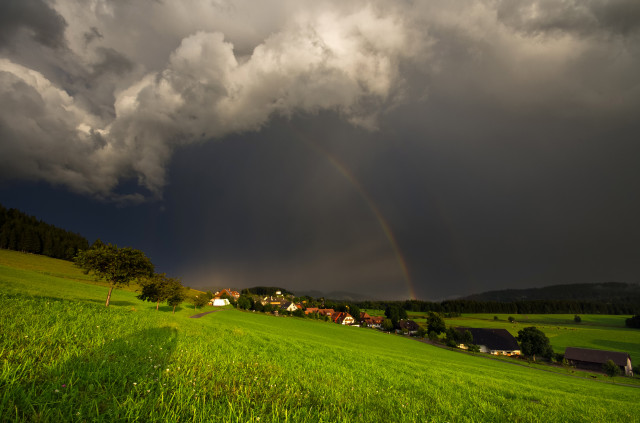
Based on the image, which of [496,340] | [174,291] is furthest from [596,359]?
[174,291]

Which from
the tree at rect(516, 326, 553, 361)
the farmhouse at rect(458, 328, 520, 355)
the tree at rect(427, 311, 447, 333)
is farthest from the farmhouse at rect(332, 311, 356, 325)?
the tree at rect(516, 326, 553, 361)

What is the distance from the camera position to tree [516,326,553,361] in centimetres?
8169

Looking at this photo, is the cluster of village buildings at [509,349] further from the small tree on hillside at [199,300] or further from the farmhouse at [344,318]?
the small tree on hillside at [199,300]

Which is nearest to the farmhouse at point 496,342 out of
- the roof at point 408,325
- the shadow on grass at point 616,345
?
the roof at point 408,325

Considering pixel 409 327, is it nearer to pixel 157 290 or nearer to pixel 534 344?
pixel 534 344

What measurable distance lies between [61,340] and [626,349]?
14722 centimetres

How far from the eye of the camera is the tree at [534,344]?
81.7 meters

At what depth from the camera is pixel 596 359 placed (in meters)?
75.1

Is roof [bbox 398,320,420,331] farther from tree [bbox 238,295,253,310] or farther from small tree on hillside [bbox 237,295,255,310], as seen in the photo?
tree [bbox 238,295,253,310]

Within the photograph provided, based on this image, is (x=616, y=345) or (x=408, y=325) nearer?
(x=616, y=345)

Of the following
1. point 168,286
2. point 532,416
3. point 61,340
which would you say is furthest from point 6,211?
point 532,416

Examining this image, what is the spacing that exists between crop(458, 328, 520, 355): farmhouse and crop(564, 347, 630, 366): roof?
16642 millimetres

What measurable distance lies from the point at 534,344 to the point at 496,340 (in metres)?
18.1

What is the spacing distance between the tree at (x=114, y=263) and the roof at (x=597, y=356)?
375 feet
